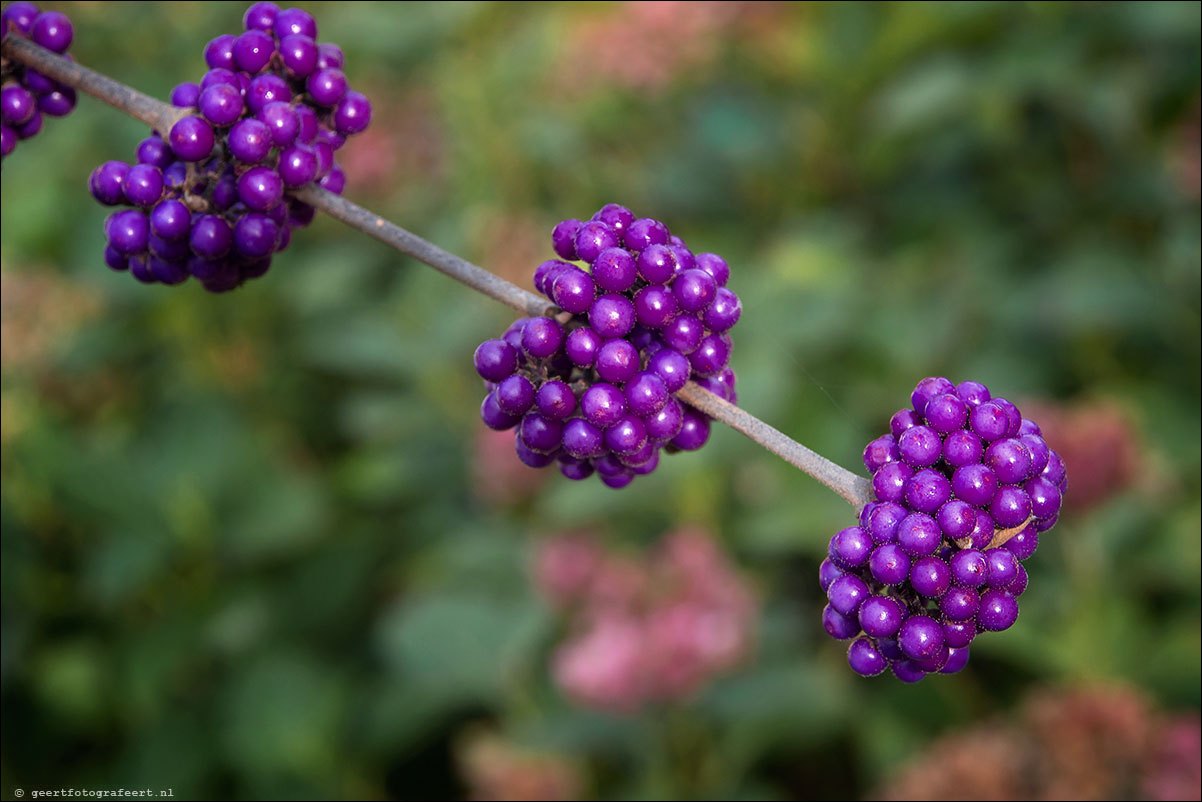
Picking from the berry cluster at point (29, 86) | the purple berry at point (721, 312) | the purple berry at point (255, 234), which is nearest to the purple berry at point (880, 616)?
the purple berry at point (721, 312)

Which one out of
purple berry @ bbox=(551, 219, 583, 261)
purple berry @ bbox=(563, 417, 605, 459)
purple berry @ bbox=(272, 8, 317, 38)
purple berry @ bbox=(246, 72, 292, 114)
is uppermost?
purple berry @ bbox=(272, 8, 317, 38)

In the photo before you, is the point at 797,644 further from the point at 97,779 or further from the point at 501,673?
the point at 97,779

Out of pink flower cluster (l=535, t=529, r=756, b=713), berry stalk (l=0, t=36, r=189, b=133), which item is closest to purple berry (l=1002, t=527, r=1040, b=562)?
berry stalk (l=0, t=36, r=189, b=133)

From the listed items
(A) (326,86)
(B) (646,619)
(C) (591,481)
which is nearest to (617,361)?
(A) (326,86)

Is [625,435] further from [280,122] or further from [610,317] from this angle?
[280,122]

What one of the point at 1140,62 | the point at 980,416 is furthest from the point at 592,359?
the point at 1140,62

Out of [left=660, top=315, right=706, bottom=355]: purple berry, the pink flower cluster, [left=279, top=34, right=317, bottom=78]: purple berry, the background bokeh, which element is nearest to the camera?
[left=660, top=315, right=706, bottom=355]: purple berry

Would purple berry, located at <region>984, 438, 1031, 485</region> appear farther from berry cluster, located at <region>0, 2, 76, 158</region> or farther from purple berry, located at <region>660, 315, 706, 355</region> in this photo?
berry cluster, located at <region>0, 2, 76, 158</region>
